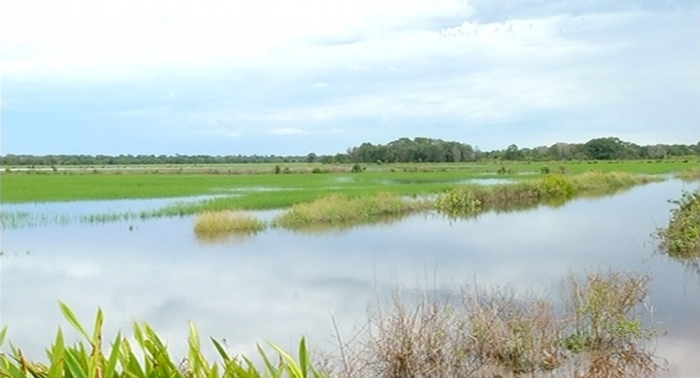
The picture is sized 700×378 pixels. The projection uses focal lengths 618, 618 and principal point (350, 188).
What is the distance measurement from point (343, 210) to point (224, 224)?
2.97 metres

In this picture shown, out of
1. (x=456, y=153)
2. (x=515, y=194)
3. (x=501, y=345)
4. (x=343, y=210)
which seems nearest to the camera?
(x=501, y=345)

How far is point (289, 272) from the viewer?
27.1 ft

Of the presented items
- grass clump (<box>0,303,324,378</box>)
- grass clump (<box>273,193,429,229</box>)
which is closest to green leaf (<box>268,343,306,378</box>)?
grass clump (<box>0,303,324,378</box>)

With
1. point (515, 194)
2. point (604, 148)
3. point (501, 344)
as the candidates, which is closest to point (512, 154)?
point (604, 148)

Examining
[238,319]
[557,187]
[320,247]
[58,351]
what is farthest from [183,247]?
[557,187]

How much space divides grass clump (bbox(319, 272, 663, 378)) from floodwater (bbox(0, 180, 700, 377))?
1.20ft

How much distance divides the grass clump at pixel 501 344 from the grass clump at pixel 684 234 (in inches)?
170

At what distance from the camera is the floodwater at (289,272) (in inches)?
224

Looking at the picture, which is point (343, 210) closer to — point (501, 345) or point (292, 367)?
point (501, 345)

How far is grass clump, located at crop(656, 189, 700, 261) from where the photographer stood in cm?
846

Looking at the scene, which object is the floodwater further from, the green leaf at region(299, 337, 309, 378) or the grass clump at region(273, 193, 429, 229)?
the green leaf at region(299, 337, 309, 378)

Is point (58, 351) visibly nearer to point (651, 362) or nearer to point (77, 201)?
point (651, 362)

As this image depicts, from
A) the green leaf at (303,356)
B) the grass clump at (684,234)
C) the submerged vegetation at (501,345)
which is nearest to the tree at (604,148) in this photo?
the grass clump at (684,234)

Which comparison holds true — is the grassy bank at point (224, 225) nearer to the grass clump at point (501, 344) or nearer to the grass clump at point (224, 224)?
the grass clump at point (224, 224)
